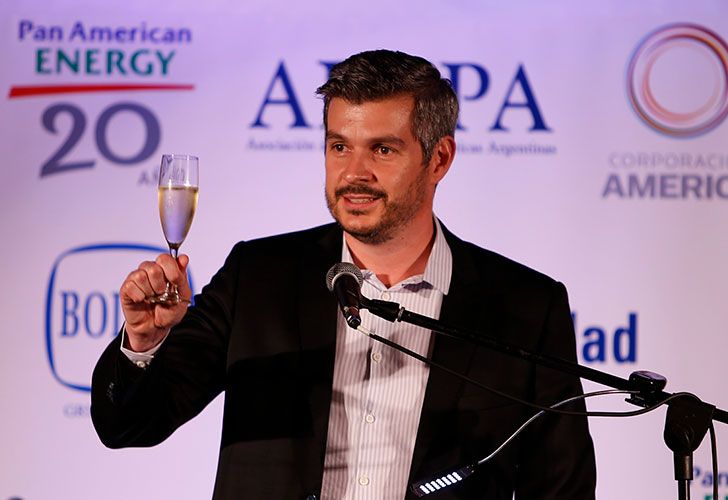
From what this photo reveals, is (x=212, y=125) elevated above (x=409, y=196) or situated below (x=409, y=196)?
above

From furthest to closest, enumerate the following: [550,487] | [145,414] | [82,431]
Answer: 1. [82,431]
2. [550,487]
3. [145,414]

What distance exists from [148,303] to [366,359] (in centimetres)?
66

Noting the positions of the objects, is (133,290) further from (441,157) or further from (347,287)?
(441,157)

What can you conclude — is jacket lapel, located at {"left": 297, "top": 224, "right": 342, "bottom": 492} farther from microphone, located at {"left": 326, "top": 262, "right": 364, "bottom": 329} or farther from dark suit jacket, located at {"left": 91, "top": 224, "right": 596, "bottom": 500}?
microphone, located at {"left": 326, "top": 262, "right": 364, "bottom": 329}

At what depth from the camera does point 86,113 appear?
4.41m

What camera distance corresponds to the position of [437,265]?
3031 mm

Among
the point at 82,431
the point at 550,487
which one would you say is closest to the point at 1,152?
the point at 82,431

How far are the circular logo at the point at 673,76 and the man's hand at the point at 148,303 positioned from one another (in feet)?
8.70

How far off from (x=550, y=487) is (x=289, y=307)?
855 millimetres

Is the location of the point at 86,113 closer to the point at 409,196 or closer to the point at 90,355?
the point at 90,355

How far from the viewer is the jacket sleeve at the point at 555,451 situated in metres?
2.82

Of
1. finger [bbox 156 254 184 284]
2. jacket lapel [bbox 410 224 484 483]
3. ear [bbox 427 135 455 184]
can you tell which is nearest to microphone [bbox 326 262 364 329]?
finger [bbox 156 254 184 284]

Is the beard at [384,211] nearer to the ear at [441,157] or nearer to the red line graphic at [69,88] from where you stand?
the ear at [441,157]

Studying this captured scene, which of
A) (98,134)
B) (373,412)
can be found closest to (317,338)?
(373,412)
